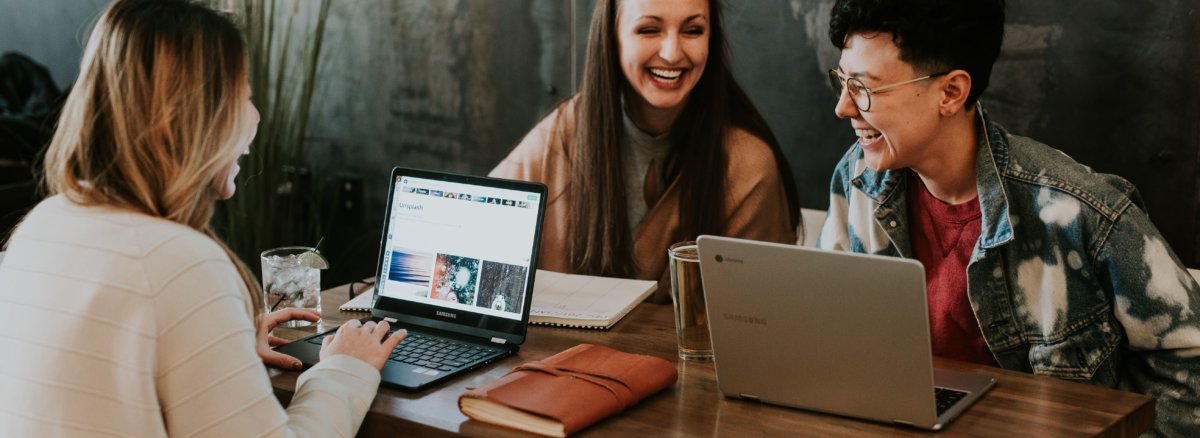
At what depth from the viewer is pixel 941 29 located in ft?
5.83

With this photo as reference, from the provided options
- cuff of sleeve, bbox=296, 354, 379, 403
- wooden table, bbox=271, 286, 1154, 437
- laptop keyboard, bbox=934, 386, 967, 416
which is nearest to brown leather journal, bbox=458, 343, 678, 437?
wooden table, bbox=271, 286, 1154, 437

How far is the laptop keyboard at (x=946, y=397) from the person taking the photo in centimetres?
141

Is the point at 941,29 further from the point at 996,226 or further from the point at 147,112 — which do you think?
the point at 147,112

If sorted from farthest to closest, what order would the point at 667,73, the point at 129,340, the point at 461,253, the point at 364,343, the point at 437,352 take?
the point at 667,73 < the point at 461,253 < the point at 437,352 < the point at 364,343 < the point at 129,340

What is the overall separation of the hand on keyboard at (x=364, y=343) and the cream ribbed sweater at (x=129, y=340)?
26 cm

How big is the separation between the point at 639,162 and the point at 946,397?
111cm

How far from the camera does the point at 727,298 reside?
4.67 feet

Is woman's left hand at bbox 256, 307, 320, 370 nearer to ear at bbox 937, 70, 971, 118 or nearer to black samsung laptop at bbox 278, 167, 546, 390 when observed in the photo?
black samsung laptop at bbox 278, 167, 546, 390

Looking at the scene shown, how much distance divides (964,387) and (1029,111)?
1.19 m

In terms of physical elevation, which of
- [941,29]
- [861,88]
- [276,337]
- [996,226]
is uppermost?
[941,29]

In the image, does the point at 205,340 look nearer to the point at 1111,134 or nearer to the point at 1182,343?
the point at 1182,343

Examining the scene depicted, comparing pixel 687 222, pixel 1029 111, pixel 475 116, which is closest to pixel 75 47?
pixel 475 116

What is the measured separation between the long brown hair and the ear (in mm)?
576

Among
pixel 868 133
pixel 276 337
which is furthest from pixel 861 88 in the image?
pixel 276 337
